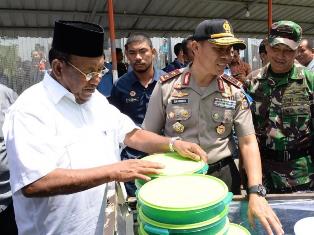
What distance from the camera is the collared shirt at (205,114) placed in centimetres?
190

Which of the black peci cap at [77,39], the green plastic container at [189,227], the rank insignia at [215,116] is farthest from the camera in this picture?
the rank insignia at [215,116]

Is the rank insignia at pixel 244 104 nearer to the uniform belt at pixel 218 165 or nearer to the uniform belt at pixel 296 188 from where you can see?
the uniform belt at pixel 218 165

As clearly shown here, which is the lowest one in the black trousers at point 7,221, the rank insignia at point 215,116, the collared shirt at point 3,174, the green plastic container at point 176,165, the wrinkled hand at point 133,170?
the black trousers at point 7,221

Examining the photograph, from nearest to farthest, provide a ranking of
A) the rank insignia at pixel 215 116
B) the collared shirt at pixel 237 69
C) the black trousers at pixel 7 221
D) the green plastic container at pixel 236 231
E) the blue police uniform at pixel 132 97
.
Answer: the green plastic container at pixel 236 231 < the rank insignia at pixel 215 116 < the black trousers at pixel 7 221 < the blue police uniform at pixel 132 97 < the collared shirt at pixel 237 69

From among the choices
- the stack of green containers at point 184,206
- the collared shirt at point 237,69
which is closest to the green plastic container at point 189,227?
the stack of green containers at point 184,206

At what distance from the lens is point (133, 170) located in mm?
1199

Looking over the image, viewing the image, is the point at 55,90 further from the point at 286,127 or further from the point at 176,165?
the point at 286,127

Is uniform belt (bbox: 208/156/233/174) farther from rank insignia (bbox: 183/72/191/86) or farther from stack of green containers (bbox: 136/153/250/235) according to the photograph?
stack of green containers (bbox: 136/153/250/235)

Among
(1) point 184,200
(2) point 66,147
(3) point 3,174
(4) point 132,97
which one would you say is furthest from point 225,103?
(3) point 3,174

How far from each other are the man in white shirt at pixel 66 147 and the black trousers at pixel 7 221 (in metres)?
0.91

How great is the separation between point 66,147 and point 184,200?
0.63 meters

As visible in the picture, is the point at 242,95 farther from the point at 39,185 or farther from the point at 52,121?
the point at 39,185

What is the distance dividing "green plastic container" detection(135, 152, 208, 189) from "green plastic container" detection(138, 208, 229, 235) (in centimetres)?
30

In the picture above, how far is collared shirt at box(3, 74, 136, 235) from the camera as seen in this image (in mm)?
1207
